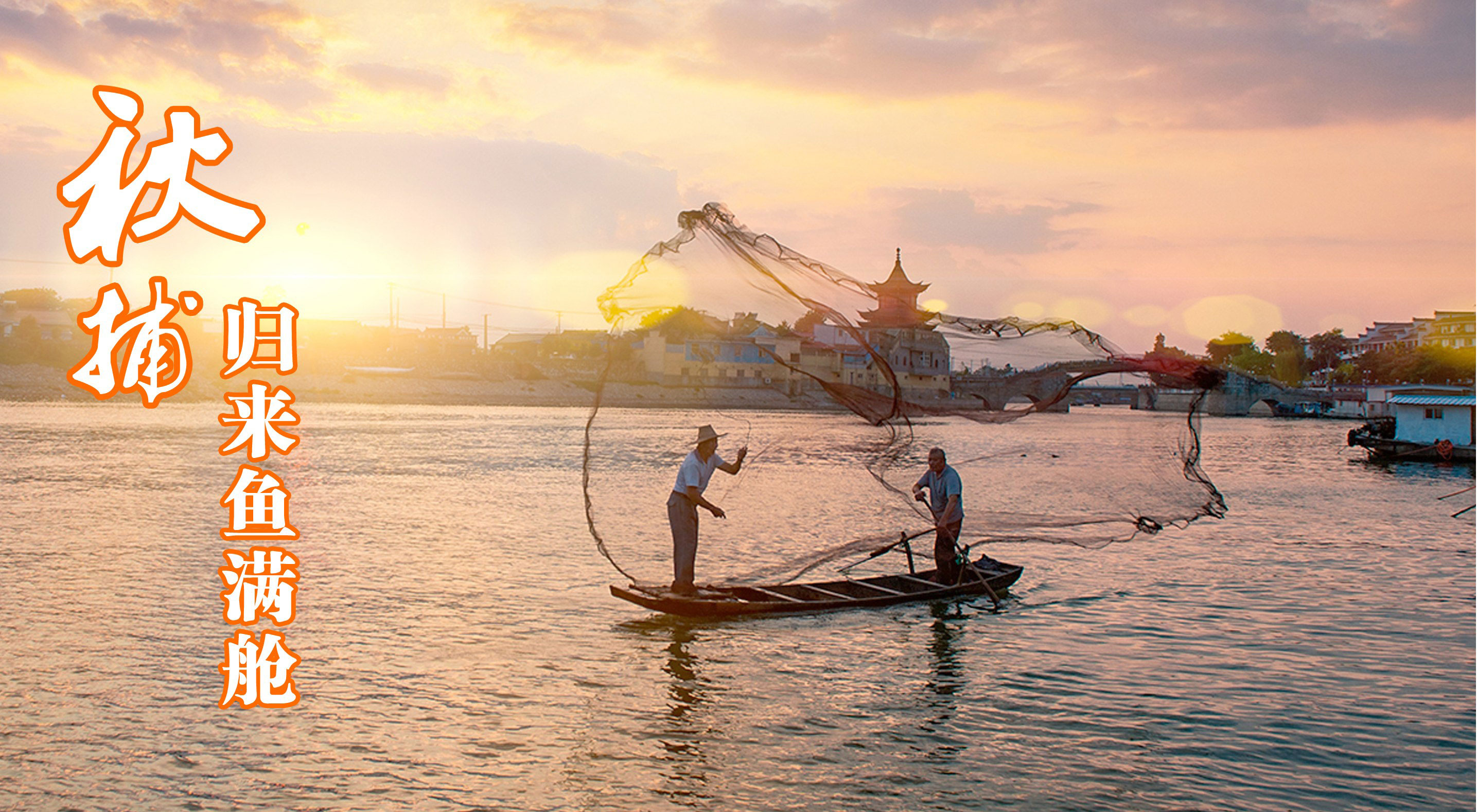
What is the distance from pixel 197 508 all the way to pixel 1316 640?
2453 centimetres

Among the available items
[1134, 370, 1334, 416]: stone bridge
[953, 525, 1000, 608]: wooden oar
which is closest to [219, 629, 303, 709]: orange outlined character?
[953, 525, 1000, 608]: wooden oar

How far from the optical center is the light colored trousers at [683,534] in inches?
507

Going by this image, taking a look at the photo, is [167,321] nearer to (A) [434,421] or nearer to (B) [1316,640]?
(B) [1316,640]

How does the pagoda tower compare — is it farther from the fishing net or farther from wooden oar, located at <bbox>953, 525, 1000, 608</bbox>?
wooden oar, located at <bbox>953, 525, 1000, 608</bbox>

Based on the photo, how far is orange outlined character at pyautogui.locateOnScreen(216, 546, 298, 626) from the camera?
41.8 ft

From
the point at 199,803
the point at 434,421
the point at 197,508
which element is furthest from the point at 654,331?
the point at 434,421

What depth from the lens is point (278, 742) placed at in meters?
9.04

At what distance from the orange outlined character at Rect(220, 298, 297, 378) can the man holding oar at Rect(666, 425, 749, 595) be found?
8304 millimetres

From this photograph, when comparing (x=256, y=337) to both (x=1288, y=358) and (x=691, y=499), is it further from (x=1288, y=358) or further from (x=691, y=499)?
(x=1288, y=358)

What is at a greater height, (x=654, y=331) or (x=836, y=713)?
(x=654, y=331)

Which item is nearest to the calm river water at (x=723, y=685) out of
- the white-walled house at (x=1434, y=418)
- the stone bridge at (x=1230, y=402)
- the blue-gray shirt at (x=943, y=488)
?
the blue-gray shirt at (x=943, y=488)

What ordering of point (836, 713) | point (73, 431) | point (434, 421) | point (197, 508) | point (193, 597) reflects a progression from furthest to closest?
point (434, 421), point (73, 431), point (197, 508), point (193, 597), point (836, 713)

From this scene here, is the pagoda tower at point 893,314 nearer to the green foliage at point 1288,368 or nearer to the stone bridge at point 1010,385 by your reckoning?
the stone bridge at point 1010,385

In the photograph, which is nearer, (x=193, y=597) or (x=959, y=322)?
(x=959, y=322)
